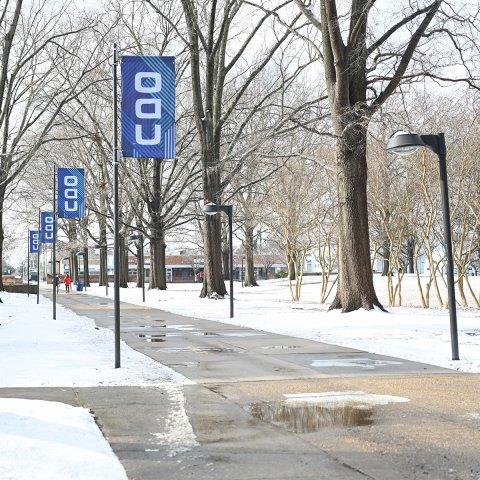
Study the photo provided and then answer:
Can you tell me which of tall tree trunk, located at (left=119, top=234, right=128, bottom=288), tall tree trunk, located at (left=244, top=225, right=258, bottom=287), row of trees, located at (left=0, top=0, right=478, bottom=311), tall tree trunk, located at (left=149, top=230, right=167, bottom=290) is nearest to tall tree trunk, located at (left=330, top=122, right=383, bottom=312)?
row of trees, located at (left=0, top=0, right=478, bottom=311)

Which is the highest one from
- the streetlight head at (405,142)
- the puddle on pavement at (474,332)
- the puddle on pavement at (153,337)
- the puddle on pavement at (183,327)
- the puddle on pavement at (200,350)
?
the streetlight head at (405,142)

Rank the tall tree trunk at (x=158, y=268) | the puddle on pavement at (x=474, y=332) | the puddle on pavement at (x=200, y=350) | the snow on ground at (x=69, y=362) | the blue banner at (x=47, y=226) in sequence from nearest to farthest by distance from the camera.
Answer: the snow on ground at (x=69, y=362), the puddle on pavement at (x=200, y=350), the puddle on pavement at (x=474, y=332), the blue banner at (x=47, y=226), the tall tree trunk at (x=158, y=268)

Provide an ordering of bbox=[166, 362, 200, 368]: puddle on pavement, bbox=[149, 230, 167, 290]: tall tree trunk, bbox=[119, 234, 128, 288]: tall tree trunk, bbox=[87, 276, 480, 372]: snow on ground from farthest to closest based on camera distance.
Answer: bbox=[119, 234, 128, 288]: tall tree trunk < bbox=[149, 230, 167, 290]: tall tree trunk < bbox=[87, 276, 480, 372]: snow on ground < bbox=[166, 362, 200, 368]: puddle on pavement

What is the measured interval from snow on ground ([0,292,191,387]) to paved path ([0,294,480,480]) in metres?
0.44

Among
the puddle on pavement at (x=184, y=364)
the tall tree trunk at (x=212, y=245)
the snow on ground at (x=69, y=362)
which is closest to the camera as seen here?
the snow on ground at (x=69, y=362)

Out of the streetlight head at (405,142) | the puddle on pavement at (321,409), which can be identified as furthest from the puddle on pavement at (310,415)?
the streetlight head at (405,142)

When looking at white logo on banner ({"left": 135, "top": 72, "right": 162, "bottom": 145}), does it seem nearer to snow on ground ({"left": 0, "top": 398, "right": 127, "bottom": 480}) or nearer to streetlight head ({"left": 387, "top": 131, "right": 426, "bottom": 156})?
streetlight head ({"left": 387, "top": 131, "right": 426, "bottom": 156})

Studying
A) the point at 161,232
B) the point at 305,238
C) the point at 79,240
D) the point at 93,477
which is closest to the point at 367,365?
the point at 93,477

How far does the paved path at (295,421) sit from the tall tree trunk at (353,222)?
8.48 meters

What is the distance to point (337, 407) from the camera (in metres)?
6.98

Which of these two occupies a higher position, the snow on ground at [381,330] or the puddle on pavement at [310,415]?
the snow on ground at [381,330]

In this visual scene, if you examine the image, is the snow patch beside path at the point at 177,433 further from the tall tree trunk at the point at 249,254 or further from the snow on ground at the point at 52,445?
the tall tree trunk at the point at 249,254

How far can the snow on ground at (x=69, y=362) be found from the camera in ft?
28.4

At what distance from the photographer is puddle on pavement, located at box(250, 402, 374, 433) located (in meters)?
6.16
